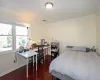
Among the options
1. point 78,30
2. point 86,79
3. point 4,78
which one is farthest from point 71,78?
point 78,30

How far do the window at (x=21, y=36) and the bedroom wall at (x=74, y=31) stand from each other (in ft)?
5.93

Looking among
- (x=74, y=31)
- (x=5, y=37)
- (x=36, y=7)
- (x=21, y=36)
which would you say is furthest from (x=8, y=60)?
(x=74, y=31)

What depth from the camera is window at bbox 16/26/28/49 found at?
3.52 metres

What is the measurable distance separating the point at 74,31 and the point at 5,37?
3.25 m

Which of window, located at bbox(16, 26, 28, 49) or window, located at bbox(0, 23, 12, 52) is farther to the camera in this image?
window, located at bbox(16, 26, 28, 49)

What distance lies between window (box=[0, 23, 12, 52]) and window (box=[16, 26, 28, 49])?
33cm

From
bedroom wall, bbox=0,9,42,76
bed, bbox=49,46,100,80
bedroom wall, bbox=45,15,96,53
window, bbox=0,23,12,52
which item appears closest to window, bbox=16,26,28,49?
window, bbox=0,23,12,52

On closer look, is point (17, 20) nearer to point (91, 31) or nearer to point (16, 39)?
point (16, 39)

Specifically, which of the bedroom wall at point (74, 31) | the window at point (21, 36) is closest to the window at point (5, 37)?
the window at point (21, 36)

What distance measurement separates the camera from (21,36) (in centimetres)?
371

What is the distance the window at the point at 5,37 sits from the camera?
9.52 ft

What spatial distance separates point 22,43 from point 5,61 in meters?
1.12

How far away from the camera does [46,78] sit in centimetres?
268

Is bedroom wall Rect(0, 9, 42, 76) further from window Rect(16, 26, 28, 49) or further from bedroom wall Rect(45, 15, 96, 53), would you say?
bedroom wall Rect(45, 15, 96, 53)
